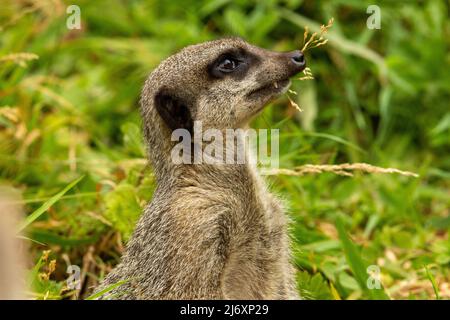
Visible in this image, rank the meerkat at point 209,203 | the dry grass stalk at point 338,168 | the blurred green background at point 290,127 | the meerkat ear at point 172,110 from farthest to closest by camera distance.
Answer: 1. the blurred green background at point 290,127
2. the dry grass stalk at point 338,168
3. the meerkat ear at point 172,110
4. the meerkat at point 209,203

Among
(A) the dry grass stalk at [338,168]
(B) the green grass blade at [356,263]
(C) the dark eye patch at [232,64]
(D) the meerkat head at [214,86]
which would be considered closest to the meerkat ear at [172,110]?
(D) the meerkat head at [214,86]

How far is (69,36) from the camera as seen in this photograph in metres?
7.60

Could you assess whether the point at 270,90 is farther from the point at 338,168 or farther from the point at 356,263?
the point at 356,263

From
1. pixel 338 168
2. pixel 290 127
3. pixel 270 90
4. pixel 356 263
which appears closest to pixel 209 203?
pixel 270 90

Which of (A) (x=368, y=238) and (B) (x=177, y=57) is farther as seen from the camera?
(A) (x=368, y=238)

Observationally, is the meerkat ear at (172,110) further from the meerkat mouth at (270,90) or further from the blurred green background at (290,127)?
the blurred green background at (290,127)

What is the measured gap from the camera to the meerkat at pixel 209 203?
3961mm

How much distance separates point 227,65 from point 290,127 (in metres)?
2.18

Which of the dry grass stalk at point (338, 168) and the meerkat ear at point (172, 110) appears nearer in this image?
the meerkat ear at point (172, 110)

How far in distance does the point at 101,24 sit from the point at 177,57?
359cm

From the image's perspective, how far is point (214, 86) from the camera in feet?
13.9

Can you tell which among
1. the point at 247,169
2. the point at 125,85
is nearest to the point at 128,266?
the point at 247,169

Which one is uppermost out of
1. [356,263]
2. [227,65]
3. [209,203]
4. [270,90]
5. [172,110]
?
[227,65]
